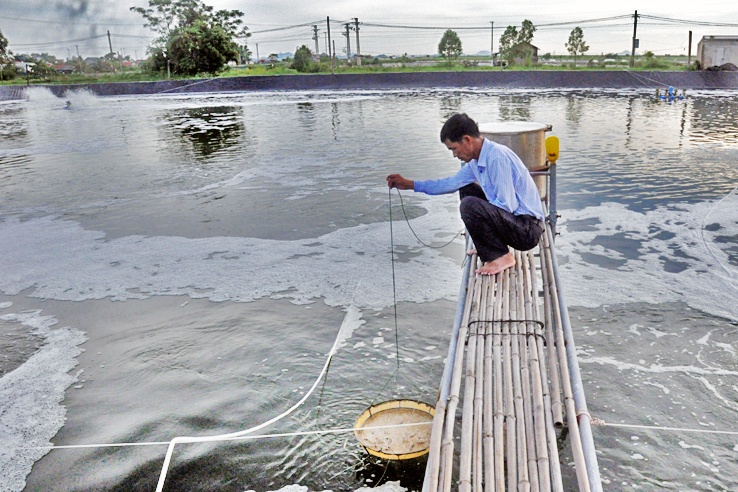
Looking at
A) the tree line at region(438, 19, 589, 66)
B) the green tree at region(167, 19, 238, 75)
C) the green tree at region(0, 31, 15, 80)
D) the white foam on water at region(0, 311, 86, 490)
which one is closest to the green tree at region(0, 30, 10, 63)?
the green tree at region(0, 31, 15, 80)

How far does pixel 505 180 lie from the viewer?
3.37 meters

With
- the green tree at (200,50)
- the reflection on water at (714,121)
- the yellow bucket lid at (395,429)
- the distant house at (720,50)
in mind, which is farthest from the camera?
the green tree at (200,50)

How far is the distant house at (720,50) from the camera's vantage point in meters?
30.6

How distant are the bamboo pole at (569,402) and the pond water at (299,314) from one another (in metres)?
0.53

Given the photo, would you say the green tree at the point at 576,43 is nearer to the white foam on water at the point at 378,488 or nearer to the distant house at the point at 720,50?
the distant house at the point at 720,50

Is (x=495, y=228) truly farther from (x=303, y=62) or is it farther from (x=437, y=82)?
(x=303, y=62)

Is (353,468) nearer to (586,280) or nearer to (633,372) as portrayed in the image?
(633,372)

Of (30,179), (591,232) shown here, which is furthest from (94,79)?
(591,232)

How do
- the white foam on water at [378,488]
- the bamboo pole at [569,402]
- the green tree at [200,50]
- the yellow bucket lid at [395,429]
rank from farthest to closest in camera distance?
the green tree at [200,50] < the yellow bucket lid at [395,429] < the white foam on water at [378,488] < the bamboo pole at [569,402]

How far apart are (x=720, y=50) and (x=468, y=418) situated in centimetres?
3587

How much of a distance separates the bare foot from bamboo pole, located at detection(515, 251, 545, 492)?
0.21 feet

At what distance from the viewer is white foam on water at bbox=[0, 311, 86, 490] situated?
9.45 feet

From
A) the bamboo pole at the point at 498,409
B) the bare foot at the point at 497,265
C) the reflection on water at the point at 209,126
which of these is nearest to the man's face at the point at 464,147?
the bare foot at the point at 497,265

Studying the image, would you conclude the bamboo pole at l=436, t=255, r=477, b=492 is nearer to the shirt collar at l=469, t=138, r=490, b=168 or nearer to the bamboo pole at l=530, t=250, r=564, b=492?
the bamboo pole at l=530, t=250, r=564, b=492
